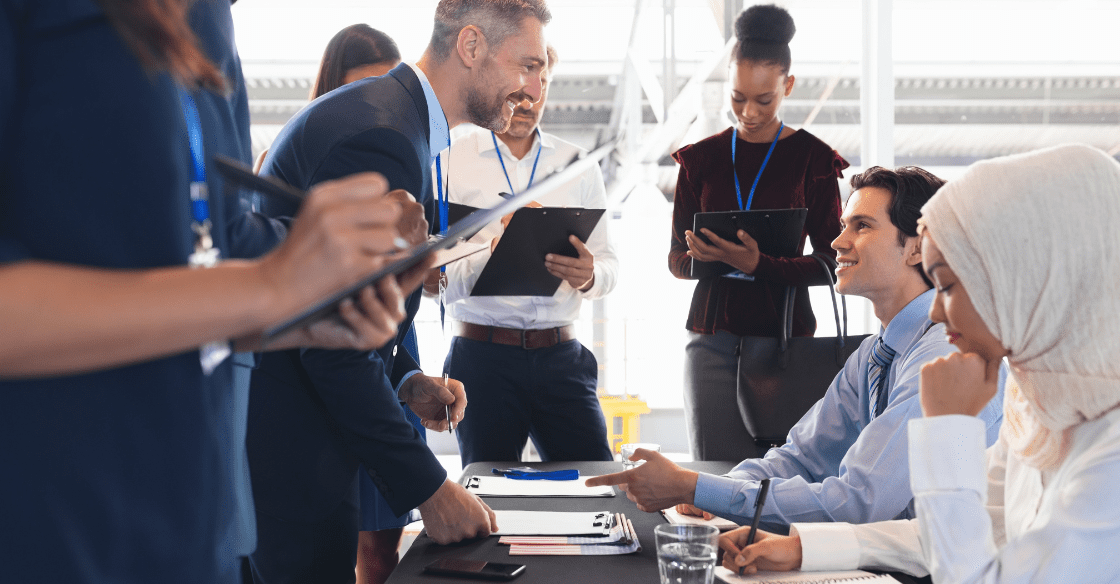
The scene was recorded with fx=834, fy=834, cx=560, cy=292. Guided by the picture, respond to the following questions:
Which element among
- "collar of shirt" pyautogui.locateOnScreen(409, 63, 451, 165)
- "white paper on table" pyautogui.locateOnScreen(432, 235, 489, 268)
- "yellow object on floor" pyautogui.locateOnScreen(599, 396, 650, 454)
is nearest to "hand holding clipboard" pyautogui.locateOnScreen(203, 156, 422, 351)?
"white paper on table" pyautogui.locateOnScreen(432, 235, 489, 268)

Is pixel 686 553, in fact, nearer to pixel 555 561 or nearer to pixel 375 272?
pixel 555 561

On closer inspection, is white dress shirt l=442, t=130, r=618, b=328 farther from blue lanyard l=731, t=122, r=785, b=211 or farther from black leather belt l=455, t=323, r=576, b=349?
blue lanyard l=731, t=122, r=785, b=211

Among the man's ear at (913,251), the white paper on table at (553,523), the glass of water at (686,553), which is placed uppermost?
the man's ear at (913,251)

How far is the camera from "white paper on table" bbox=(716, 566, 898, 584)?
3.86ft

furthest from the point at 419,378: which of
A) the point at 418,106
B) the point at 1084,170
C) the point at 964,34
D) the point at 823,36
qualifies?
the point at 823,36

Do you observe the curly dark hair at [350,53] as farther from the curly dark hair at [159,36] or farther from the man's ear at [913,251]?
the curly dark hair at [159,36]

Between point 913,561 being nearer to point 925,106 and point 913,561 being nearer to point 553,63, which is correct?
point 553,63

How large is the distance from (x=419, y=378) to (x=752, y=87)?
1.52 metres

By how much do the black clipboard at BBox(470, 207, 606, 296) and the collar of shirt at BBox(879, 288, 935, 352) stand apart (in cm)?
88

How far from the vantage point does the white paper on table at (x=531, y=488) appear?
1.70 meters

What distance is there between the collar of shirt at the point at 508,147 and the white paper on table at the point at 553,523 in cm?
175

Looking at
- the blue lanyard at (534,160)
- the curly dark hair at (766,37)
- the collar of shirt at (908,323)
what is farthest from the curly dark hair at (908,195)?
the blue lanyard at (534,160)

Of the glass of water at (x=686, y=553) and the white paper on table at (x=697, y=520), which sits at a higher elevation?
the glass of water at (x=686, y=553)

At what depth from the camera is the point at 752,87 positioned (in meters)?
2.66
